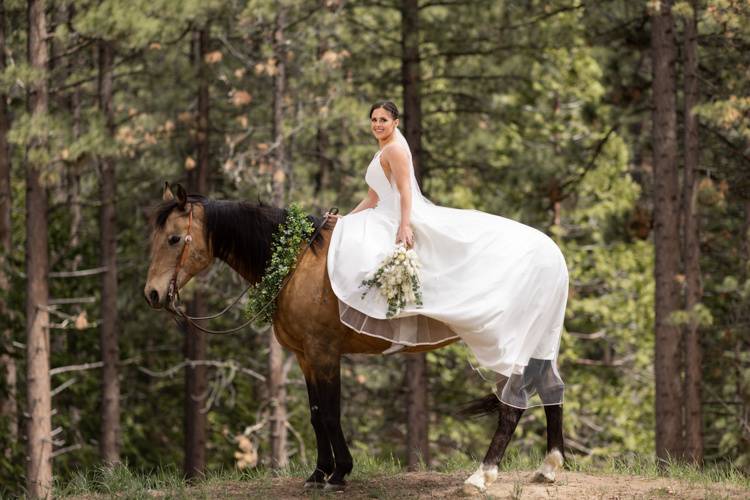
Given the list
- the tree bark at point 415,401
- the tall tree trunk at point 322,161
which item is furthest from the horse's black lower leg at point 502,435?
the tall tree trunk at point 322,161

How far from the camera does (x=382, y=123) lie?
26.4 feet

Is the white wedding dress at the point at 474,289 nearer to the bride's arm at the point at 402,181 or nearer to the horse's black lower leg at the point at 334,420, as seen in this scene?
the bride's arm at the point at 402,181

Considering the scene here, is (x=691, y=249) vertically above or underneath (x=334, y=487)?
above

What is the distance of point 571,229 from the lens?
74.8 feet

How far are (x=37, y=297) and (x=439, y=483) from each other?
8504mm

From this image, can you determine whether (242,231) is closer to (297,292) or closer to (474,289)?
(297,292)

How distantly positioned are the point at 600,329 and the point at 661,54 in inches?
376

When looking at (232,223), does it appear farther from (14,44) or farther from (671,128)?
(14,44)

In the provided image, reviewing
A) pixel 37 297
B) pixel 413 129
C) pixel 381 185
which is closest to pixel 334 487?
pixel 381 185

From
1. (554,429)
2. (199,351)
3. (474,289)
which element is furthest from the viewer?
(199,351)

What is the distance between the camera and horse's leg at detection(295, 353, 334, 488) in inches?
318

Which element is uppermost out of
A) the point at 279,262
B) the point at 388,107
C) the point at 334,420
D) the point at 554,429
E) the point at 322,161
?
the point at 322,161

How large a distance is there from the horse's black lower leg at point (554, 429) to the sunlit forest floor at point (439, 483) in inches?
11.0

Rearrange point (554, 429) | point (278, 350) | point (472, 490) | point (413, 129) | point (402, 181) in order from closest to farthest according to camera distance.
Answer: point (472, 490) → point (402, 181) → point (554, 429) → point (413, 129) → point (278, 350)
